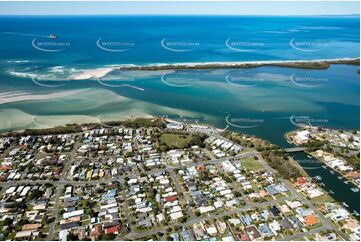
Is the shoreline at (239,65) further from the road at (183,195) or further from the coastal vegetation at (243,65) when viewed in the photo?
the road at (183,195)

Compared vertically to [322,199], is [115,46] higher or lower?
higher

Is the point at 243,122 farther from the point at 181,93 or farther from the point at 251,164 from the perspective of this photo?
the point at 181,93

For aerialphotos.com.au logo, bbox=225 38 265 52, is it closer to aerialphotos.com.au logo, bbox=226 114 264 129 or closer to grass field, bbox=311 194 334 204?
aerialphotos.com.au logo, bbox=226 114 264 129

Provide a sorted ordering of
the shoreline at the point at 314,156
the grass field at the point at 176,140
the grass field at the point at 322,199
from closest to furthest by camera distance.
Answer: the grass field at the point at 322,199 < the shoreline at the point at 314,156 < the grass field at the point at 176,140

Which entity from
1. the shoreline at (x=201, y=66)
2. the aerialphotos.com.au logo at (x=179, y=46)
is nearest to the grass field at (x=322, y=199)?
the shoreline at (x=201, y=66)

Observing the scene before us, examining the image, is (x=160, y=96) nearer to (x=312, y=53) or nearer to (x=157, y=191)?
(x=157, y=191)

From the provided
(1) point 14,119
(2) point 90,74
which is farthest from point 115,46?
(1) point 14,119

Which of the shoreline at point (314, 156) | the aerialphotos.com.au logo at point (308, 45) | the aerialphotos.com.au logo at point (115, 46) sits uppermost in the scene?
the aerialphotos.com.au logo at point (115, 46)

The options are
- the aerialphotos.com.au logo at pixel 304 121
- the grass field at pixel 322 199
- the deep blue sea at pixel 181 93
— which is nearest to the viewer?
the grass field at pixel 322 199
